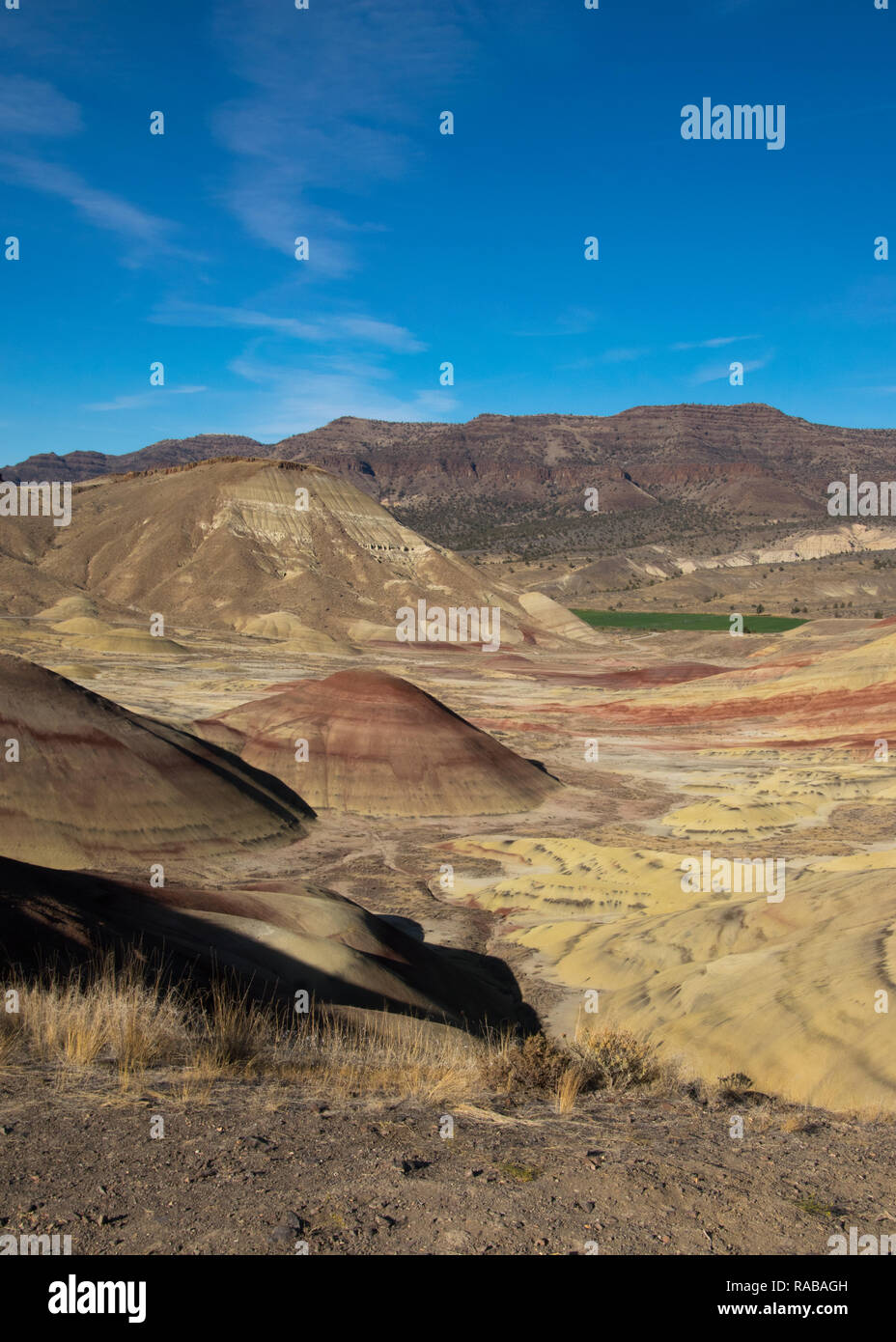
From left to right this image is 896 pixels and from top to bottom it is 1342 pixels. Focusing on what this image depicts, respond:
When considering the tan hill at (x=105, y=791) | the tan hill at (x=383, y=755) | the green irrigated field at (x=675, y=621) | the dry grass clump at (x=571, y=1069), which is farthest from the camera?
the green irrigated field at (x=675, y=621)

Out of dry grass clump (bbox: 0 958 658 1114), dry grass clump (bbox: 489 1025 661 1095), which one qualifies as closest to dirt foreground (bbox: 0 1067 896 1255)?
dry grass clump (bbox: 0 958 658 1114)

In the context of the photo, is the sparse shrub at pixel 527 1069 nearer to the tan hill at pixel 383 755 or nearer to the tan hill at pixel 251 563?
the tan hill at pixel 383 755

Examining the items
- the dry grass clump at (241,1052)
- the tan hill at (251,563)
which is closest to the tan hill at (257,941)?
the dry grass clump at (241,1052)

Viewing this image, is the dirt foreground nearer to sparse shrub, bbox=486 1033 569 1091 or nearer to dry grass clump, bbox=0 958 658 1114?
dry grass clump, bbox=0 958 658 1114
